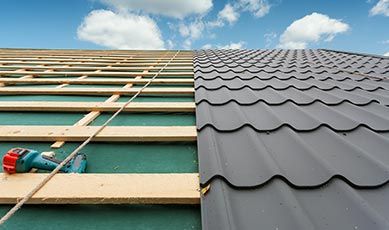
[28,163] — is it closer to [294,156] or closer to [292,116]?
[294,156]

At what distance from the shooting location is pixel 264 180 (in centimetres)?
127

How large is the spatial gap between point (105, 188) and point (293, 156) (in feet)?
3.31

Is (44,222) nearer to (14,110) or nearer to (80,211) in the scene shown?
(80,211)

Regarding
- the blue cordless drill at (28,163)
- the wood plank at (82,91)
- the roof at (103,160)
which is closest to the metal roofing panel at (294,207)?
the roof at (103,160)

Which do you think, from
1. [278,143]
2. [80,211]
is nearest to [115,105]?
[80,211]

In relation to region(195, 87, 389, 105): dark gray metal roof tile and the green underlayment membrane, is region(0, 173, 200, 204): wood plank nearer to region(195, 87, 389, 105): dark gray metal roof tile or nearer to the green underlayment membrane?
the green underlayment membrane

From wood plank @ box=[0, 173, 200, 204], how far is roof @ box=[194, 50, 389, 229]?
0.11 m

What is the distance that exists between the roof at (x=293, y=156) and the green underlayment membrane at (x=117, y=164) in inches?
5.2

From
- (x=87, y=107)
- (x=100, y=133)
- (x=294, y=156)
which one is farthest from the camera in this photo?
(x=87, y=107)

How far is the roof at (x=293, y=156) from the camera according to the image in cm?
109

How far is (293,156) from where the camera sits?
1.50m

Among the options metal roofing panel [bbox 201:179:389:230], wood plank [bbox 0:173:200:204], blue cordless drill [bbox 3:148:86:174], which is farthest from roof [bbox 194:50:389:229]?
blue cordless drill [bbox 3:148:86:174]

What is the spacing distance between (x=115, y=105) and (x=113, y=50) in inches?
219

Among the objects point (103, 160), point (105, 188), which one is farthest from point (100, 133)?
point (105, 188)
